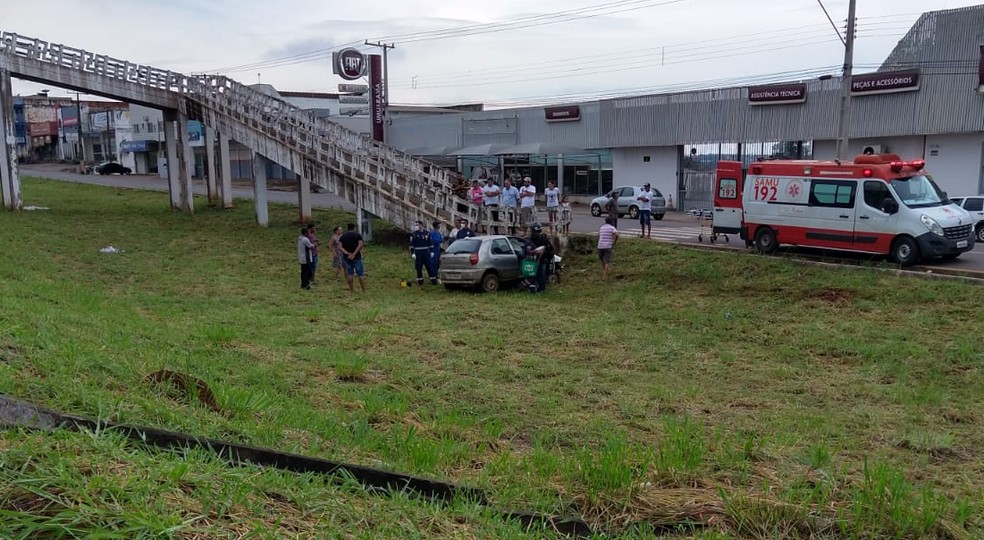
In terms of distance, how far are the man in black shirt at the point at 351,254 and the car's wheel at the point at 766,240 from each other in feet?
34.2

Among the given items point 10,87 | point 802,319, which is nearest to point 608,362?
point 802,319

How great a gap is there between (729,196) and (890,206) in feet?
17.0

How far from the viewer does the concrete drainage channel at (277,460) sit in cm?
473

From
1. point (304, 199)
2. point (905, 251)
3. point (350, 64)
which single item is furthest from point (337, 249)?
point (350, 64)

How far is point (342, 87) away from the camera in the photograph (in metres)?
45.1

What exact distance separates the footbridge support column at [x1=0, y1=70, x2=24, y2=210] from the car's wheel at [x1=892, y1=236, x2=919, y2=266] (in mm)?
31688

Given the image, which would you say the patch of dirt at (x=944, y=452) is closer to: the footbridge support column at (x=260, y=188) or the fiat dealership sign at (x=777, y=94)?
the footbridge support column at (x=260, y=188)

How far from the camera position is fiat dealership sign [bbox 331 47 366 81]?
1652 inches

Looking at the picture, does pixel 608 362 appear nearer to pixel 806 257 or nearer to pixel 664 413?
pixel 664 413

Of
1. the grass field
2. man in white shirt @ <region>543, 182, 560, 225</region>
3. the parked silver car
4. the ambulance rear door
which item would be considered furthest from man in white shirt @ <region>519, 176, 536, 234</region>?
the parked silver car

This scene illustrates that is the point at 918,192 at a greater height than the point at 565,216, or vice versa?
the point at 918,192

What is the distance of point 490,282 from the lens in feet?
64.5

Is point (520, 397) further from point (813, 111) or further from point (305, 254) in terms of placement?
point (813, 111)

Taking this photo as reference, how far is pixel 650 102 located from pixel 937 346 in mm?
30652
